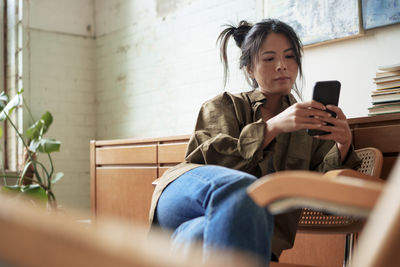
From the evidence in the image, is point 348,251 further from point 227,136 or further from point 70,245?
point 70,245

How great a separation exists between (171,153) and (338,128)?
1.41 m

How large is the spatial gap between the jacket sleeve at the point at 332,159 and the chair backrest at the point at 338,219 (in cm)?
12

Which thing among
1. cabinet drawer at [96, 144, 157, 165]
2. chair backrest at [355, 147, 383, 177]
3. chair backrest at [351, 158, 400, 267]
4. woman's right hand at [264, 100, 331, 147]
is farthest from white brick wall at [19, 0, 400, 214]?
chair backrest at [351, 158, 400, 267]

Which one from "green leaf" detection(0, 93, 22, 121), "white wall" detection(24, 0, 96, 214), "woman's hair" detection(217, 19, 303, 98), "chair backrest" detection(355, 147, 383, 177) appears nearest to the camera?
"chair backrest" detection(355, 147, 383, 177)

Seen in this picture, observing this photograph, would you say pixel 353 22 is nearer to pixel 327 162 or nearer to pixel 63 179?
pixel 327 162

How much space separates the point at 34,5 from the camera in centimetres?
488

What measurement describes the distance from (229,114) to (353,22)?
1.49 metres

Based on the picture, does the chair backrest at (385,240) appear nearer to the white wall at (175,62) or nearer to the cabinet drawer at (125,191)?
the white wall at (175,62)

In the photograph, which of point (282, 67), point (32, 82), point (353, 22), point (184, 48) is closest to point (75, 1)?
point (32, 82)

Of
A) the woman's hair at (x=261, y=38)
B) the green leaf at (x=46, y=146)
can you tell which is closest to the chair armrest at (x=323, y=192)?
the woman's hair at (x=261, y=38)

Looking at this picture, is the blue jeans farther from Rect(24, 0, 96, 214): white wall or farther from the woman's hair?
Rect(24, 0, 96, 214): white wall

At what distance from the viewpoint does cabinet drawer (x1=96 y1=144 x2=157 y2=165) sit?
10.1ft

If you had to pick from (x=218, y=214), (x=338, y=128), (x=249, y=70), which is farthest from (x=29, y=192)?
(x=218, y=214)

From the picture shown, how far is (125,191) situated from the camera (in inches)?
129
